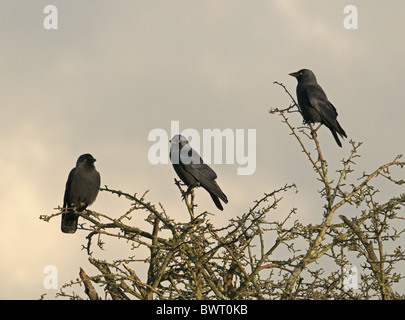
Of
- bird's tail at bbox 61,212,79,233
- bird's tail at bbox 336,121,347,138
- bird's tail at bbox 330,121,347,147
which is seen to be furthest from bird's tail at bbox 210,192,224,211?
bird's tail at bbox 336,121,347,138

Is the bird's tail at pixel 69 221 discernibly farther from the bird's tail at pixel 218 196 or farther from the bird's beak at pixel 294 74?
the bird's beak at pixel 294 74

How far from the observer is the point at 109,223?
298 inches

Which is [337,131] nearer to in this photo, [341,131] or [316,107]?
[341,131]

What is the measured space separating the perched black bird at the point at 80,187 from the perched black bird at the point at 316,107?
12.4 ft

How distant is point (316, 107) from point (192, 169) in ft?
9.60

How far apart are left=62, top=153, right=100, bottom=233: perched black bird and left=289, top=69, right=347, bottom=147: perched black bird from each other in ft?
12.4

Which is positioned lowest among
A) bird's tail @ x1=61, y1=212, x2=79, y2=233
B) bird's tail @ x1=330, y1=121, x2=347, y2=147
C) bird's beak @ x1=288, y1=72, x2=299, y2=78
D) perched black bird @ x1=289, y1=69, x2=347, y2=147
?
bird's tail @ x1=61, y1=212, x2=79, y2=233

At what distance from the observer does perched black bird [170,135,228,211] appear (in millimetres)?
10297

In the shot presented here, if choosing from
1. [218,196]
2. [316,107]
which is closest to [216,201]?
[218,196]

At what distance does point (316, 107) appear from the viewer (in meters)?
12.4

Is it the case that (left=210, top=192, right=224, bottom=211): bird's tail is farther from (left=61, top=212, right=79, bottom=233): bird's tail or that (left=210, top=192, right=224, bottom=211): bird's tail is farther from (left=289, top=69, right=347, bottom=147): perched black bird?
(left=289, top=69, right=347, bottom=147): perched black bird

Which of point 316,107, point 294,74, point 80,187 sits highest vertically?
point 294,74
